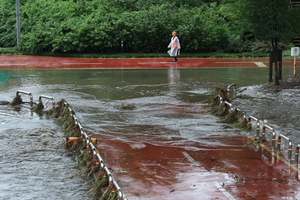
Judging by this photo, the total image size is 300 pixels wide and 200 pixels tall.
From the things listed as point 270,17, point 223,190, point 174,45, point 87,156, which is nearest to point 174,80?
point 270,17

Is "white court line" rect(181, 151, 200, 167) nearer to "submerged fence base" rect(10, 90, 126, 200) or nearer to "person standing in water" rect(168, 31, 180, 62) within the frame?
"submerged fence base" rect(10, 90, 126, 200)

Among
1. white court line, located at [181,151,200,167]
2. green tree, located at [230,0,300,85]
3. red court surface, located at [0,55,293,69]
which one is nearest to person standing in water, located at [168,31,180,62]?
red court surface, located at [0,55,293,69]

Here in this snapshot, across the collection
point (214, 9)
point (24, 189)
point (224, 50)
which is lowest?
point (24, 189)

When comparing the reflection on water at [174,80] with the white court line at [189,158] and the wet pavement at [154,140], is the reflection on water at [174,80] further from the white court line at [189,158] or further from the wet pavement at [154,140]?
the white court line at [189,158]

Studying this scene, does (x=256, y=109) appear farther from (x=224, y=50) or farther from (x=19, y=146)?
(x=224, y=50)

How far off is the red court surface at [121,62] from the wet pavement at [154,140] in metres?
4.56

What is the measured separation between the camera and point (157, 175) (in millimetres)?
10281

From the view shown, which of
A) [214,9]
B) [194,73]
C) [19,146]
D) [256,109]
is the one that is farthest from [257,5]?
[214,9]

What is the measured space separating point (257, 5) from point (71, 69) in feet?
42.3

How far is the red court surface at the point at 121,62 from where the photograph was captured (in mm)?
30250

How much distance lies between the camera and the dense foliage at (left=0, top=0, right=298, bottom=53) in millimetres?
33594

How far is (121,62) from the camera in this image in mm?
31734

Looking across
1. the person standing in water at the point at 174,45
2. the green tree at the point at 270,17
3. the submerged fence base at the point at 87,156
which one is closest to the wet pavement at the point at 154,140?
the submerged fence base at the point at 87,156

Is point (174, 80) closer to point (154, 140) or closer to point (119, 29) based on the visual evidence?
point (119, 29)
